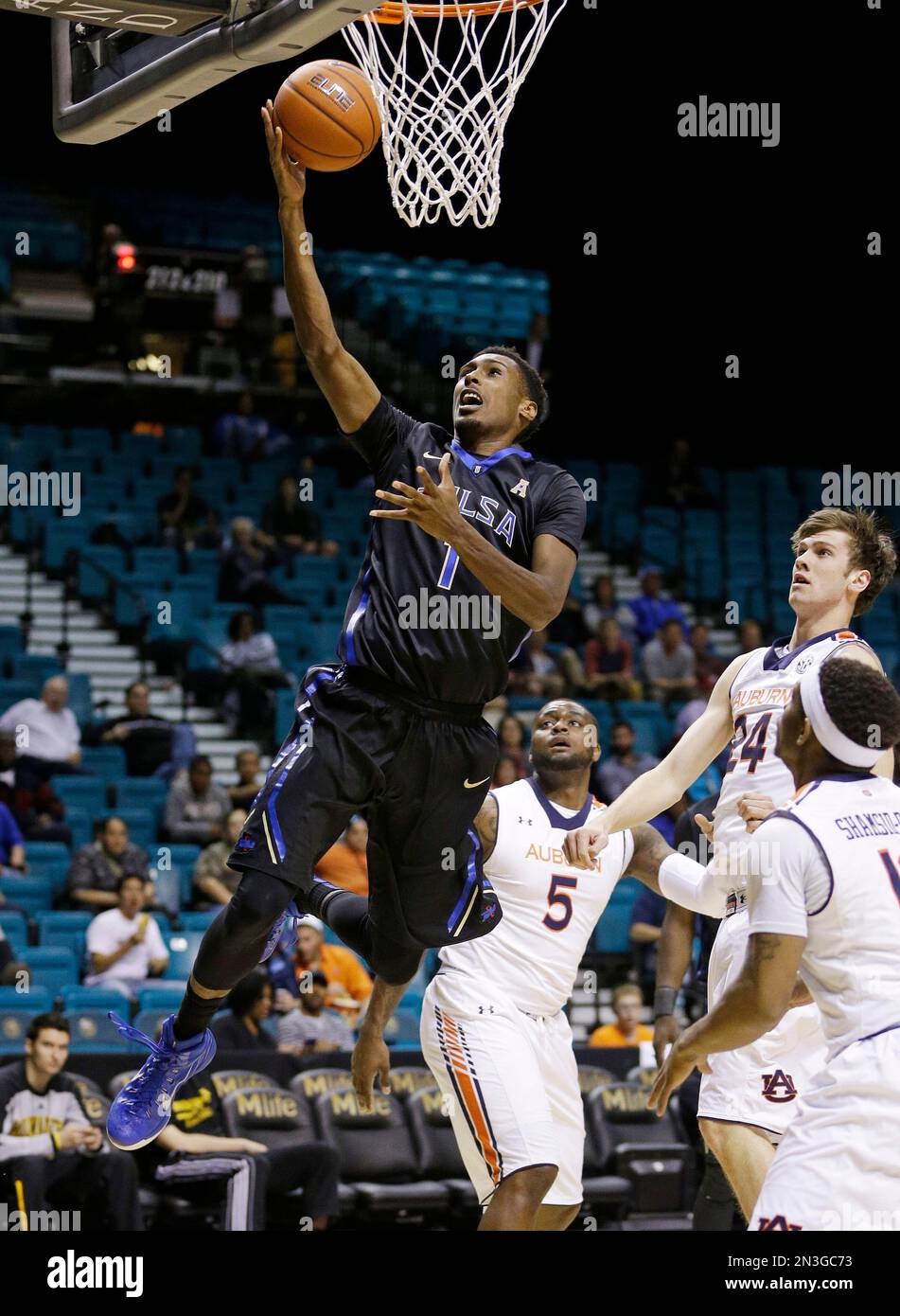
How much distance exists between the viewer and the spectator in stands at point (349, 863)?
11812mm

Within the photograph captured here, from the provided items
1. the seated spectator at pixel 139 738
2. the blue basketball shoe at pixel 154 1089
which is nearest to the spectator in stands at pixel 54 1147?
the blue basketball shoe at pixel 154 1089

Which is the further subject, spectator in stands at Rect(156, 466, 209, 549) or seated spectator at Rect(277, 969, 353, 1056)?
spectator in stands at Rect(156, 466, 209, 549)

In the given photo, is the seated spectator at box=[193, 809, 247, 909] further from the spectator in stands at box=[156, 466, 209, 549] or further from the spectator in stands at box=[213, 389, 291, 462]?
the spectator in stands at box=[213, 389, 291, 462]

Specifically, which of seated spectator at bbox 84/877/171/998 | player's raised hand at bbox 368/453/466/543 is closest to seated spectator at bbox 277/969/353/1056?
seated spectator at bbox 84/877/171/998

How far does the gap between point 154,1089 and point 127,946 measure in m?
5.49

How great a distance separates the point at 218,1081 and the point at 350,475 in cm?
981

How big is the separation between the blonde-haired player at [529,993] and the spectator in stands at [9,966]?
13.8 feet

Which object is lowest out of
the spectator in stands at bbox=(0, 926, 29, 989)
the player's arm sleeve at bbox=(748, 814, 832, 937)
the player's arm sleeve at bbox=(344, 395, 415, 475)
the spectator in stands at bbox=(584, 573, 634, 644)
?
the spectator in stands at bbox=(0, 926, 29, 989)

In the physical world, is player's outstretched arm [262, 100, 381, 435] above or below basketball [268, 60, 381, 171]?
below

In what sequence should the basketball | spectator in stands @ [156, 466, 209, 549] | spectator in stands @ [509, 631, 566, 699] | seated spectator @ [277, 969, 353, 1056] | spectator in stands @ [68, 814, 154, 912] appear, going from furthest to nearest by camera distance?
spectator in stands @ [156, 466, 209, 549]
spectator in stands @ [509, 631, 566, 699]
spectator in stands @ [68, 814, 154, 912]
seated spectator @ [277, 969, 353, 1056]
the basketball

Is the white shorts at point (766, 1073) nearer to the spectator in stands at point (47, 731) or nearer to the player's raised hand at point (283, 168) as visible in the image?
the player's raised hand at point (283, 168)

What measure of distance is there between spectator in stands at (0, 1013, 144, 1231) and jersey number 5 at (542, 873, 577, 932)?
301cm

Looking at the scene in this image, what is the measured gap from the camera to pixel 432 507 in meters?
4.81

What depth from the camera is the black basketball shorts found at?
518cm
